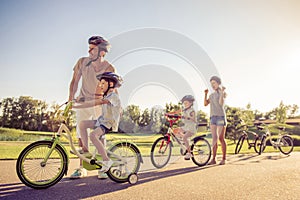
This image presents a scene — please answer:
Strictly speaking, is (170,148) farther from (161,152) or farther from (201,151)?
(201,151)

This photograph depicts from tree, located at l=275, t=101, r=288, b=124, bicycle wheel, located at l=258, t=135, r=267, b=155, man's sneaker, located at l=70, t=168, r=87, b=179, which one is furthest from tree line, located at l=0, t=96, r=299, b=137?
tree, located at l=275, t=101, r=288, b=124

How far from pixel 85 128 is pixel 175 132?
2480 millimetres

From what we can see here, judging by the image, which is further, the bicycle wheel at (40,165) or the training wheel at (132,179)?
the training wheel at (132,179)

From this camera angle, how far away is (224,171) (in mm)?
4750

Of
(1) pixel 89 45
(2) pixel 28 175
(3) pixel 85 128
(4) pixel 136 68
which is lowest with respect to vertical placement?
(2) pixel 28 175

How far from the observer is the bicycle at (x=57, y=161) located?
3119mm

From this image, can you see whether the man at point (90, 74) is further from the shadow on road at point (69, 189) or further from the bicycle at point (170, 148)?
the bicycle at point (170, 148)

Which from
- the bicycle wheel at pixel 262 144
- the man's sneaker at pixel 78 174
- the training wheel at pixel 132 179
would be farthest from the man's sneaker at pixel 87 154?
the bicycle wheel at pixel 262 144

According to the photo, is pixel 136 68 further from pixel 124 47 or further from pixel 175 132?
pixel 175 132

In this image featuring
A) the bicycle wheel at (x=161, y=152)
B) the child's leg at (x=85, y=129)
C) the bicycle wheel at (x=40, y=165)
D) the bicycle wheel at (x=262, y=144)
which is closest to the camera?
the bicycle wheel at (x=40, y=165)

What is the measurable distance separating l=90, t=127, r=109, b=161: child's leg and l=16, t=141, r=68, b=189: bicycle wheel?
44 cm

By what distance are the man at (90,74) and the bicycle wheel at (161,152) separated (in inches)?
56.5

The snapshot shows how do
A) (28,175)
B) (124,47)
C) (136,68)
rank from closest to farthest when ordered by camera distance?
1. (28,175)
2. (124,47)
3. (136,68)

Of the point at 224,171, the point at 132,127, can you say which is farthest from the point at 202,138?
the point at 132,127
